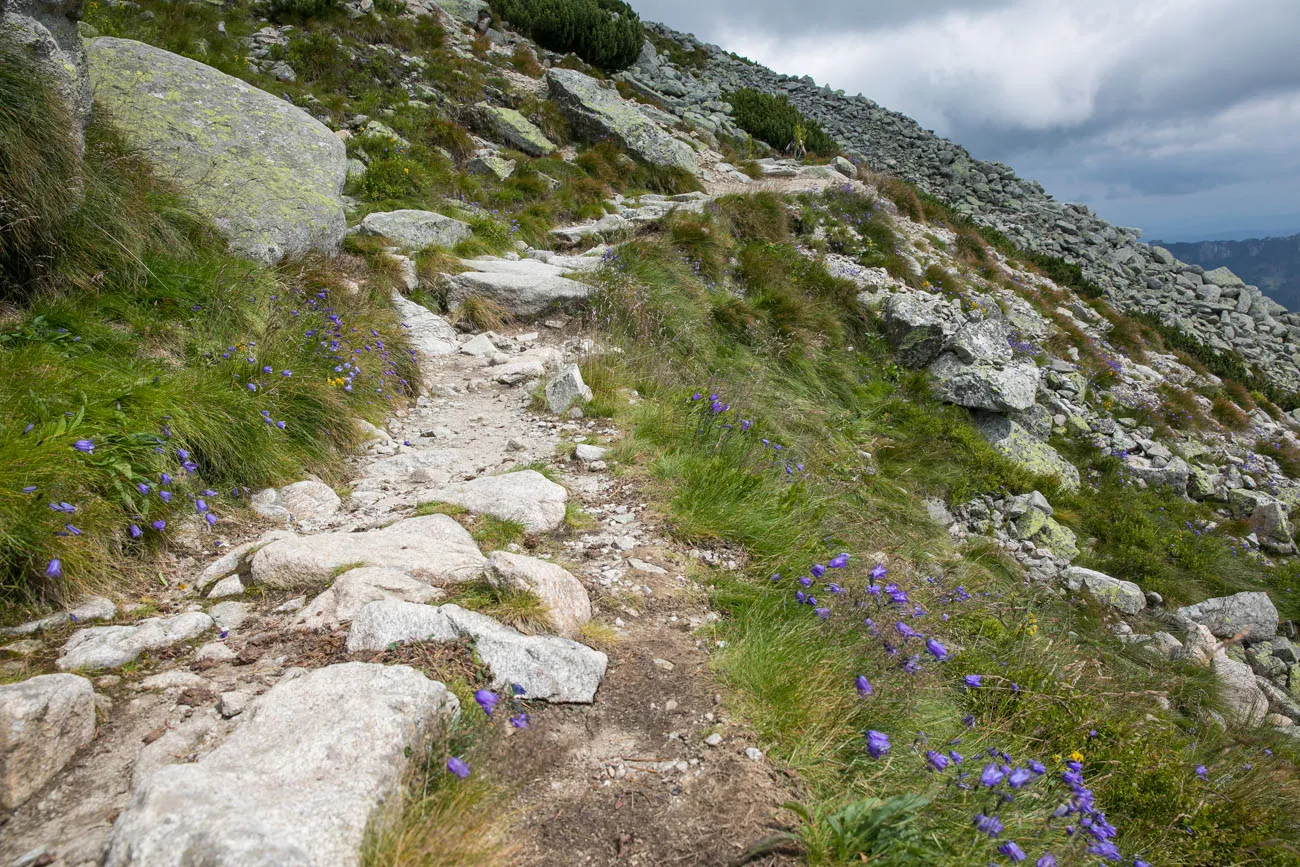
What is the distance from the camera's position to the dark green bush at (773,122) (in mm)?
21766

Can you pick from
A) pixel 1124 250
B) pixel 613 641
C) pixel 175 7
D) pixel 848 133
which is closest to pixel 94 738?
pixel 613 641

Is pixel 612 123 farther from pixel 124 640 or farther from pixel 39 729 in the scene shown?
pixel 39 729

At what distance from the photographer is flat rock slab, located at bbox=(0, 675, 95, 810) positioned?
6.23ft

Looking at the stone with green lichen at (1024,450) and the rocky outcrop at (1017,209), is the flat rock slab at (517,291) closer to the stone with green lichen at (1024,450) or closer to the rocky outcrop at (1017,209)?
the stone with green lichen at (1024,450)

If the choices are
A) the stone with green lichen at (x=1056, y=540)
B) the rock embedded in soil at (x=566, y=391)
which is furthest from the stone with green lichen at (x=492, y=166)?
the stone with green lichen at (x=1056, y=540)

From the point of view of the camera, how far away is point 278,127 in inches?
313

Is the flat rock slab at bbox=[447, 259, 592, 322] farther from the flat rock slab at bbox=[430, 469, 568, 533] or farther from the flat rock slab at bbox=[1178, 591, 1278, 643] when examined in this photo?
the flat rock slab at bbox=[1178, 591, 1278, 643]

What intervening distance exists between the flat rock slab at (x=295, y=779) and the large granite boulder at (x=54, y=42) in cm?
512

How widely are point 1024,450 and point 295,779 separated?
34.0ft

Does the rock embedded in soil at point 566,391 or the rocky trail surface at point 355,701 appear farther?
the rock embedded in soil at point 566,391

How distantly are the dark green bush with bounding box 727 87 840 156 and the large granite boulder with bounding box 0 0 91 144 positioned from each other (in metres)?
19.7

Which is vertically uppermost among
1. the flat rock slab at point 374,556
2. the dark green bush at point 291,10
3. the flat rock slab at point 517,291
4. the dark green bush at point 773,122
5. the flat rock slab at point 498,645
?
the dark green bush at point 773,122

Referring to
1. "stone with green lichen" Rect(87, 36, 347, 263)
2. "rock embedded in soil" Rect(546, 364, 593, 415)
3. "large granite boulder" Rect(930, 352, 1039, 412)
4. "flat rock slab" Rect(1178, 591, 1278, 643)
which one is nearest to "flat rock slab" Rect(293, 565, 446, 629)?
"rock embedded in soil" Rect(546, 364, 593, 415)

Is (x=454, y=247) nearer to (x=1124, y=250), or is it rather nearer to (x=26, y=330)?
(x=26, y=330)
